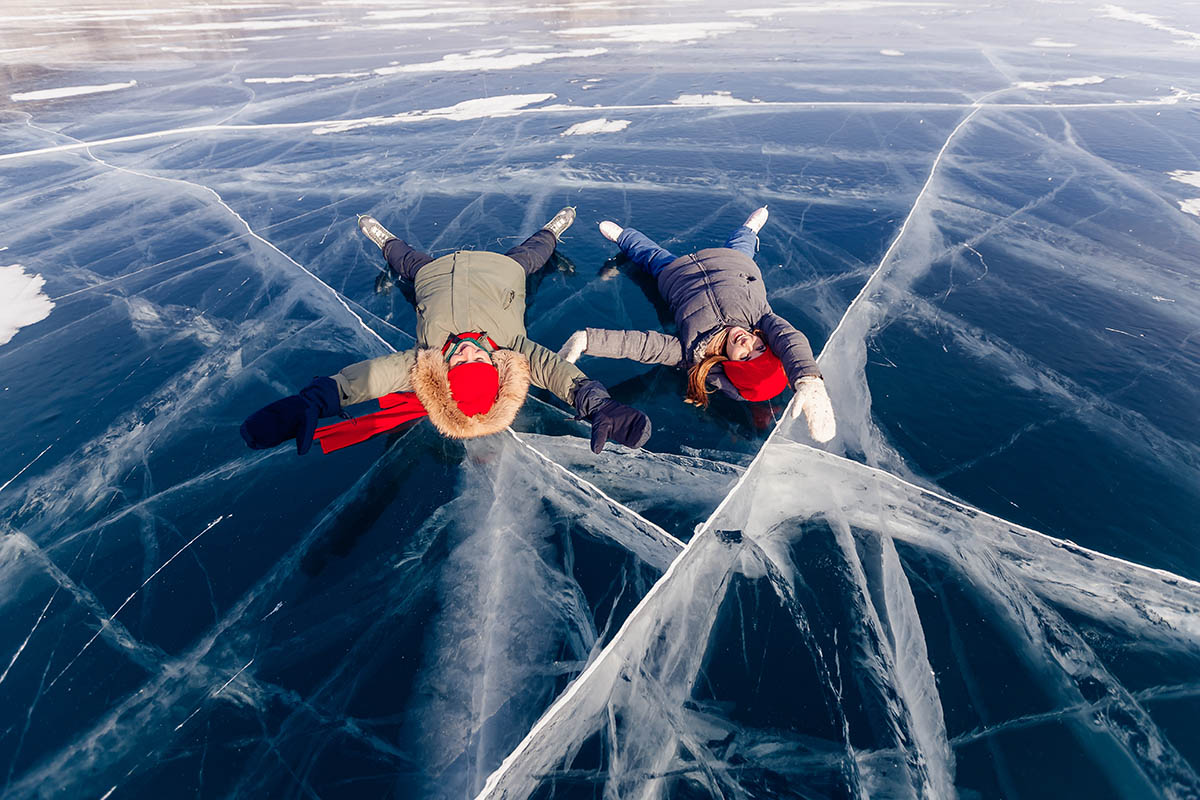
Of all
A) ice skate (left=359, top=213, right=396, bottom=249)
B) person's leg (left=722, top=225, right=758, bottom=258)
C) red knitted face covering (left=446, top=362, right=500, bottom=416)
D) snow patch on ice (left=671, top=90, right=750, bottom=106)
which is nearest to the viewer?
red knitted face covering (left=446, top=362, right=500, bottom=416)

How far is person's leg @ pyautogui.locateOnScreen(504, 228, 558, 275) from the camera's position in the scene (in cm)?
462

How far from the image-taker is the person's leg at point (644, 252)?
4.71 m

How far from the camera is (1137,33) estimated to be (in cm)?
1420

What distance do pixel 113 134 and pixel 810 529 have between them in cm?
1142

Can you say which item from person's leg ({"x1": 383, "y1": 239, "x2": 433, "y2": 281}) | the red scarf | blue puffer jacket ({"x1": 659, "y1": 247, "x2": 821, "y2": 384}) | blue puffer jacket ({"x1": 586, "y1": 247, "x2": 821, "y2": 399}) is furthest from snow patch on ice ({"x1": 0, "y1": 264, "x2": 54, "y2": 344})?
blue puffer jacket ({"x1": 659, "y1": 247, "x2": 821, "y2": 384})

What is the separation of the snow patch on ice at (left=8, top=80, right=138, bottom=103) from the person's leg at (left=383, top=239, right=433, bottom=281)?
1072 centimetres

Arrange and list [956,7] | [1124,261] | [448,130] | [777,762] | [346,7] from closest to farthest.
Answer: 1. [777,762]
2. [1124,261]
3. [448,130]
4. [956,7]
5. [346,7]

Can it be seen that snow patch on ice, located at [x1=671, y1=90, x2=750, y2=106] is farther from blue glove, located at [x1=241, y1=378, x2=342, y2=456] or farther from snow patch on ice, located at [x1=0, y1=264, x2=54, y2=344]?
snow patch on ice, located at [x1=0, y1=264, x2=54, y2=344]

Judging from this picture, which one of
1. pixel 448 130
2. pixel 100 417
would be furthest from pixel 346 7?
pixel 100 417

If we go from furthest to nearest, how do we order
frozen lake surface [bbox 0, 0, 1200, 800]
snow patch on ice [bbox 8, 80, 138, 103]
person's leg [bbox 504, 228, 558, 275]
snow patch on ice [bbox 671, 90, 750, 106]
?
snow patch on ice [bbox 8, 80, 138, 103], snow patch on ice [bbox 671, 90, 750, 106], person's leg [bbox 504, 228, 558, 275], frozen lake surface [bbox 0, 0, 1200, 800]

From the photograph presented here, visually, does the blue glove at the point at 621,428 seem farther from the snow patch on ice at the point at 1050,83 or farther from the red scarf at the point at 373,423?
the snow patch on ice at the point at 1050,83

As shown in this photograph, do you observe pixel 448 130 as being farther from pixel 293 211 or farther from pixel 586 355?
pixel 586 355

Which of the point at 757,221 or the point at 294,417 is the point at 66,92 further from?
the point at 757,221

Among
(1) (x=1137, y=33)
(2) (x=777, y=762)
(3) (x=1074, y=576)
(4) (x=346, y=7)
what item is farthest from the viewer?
(4) (x=346, y=7)
